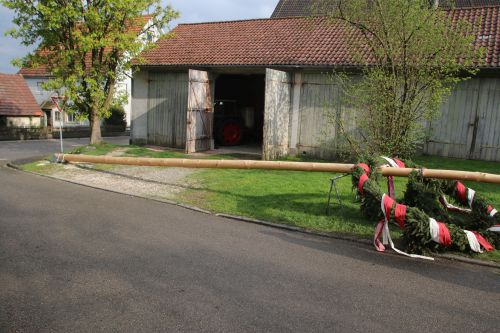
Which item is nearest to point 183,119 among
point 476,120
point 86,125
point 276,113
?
point 276,113

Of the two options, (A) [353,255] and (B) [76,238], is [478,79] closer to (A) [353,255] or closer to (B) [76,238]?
(A) [353,255]

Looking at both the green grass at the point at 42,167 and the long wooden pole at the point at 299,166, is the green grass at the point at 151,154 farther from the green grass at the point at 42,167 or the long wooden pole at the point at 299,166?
the long wooden pole at the point at 299,166

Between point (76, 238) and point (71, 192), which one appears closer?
point (76, 238)

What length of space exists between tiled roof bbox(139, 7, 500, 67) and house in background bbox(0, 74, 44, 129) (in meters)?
17.3

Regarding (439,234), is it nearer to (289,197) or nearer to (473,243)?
(473,243)

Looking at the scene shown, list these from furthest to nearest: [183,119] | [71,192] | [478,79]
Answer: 1. [183,119]
2. [478,79]
3. [71,192]

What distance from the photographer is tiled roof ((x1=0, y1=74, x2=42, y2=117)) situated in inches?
1284

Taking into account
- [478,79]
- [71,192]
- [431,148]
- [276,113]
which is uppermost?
[478,79]

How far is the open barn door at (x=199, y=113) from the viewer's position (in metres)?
17.0

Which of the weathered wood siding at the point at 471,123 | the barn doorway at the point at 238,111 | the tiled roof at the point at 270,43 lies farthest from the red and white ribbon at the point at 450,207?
the barn doorway at the point at 238,111

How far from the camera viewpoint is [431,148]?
14797 millimetres

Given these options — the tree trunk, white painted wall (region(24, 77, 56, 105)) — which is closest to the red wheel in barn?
the tree trunk

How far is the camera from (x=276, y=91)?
15500mm

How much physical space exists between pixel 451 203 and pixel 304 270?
454 cm
